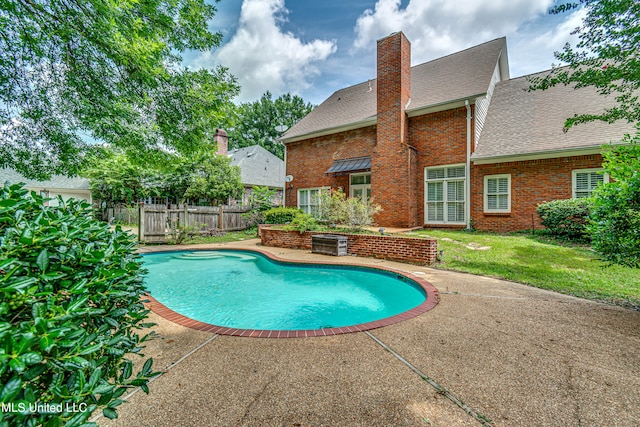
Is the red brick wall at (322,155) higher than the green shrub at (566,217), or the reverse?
the red brick wall at (322,155)

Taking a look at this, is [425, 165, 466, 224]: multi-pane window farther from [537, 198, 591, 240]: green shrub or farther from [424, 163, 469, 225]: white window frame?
[537, 198, 591, 240]: green shrub

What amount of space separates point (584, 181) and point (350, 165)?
8665 millimetres

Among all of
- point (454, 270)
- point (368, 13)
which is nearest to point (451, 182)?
point (454, 270)

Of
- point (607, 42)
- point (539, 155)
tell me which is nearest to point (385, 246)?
point (607, 42)

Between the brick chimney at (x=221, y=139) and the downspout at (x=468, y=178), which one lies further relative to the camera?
the brick chimney at (x=221, y=139)

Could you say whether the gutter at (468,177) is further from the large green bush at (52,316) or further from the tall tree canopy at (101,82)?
the large green bush at (52,316)

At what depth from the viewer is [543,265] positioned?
6.49m

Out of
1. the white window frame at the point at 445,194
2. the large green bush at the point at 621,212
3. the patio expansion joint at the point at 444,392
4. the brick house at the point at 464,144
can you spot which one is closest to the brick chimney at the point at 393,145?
the brick house at the point at 464,144

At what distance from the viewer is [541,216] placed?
9.39 meters

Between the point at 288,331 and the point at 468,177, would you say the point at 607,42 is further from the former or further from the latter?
the point at 288,331

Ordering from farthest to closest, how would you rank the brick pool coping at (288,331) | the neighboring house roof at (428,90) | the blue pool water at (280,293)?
the neighboring house roof at (428,90)
the blue pool water at (280,293)
the brick pool coping at (288,331)

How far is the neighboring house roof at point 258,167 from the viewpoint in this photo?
21.7 metres

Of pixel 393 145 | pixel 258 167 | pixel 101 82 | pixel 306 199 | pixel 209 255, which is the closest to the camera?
pixel 101 82

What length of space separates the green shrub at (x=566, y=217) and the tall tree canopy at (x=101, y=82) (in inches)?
401
